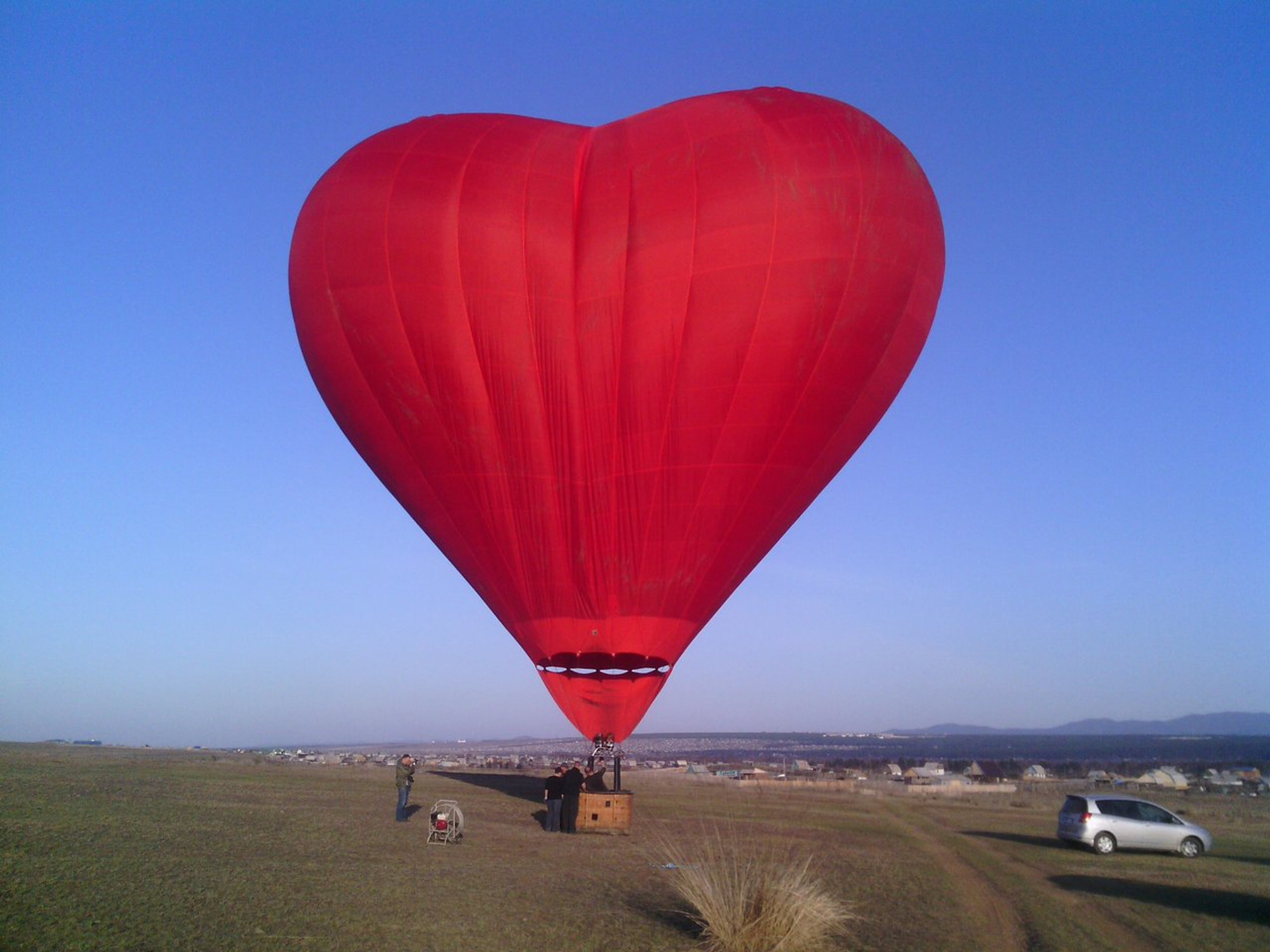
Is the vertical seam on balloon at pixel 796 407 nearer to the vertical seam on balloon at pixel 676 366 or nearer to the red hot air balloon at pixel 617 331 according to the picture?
the red hot air balloon at pixel 617 331

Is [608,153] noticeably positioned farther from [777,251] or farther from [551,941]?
[551,941]

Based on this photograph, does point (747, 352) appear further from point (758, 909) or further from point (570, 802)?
point (758, 909)

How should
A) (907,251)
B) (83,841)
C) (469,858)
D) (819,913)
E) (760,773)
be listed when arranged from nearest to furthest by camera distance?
(819,913), (83,841), (469,858), (907,251), (760,773)

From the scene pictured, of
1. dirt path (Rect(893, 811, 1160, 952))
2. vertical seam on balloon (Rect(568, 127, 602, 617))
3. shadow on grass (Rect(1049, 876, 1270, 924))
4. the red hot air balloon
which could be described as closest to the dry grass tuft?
dirt path (Rect(893, 811, 1160, 952))

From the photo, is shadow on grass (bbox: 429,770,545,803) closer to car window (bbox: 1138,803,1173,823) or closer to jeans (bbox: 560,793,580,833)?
jeans (bbox: 560,793,580,833)

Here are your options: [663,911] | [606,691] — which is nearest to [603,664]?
[606,691]

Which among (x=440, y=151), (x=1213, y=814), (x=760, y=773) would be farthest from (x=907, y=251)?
(x=760, y=773)
